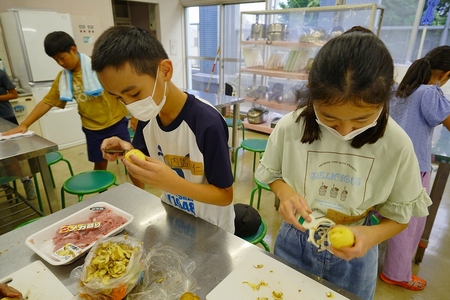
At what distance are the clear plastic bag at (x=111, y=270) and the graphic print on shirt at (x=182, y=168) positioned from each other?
416mm

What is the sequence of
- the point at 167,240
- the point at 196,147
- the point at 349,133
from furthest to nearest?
the point at 196,147 → the point at 167,240 → the point at 349,133

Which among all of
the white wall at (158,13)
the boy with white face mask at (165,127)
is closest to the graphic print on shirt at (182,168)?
the boy with white face mask at (165,127)

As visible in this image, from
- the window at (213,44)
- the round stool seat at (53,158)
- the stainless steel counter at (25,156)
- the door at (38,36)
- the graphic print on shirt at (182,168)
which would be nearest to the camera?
the graphic print on shirt at (182,168)

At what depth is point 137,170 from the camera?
3.05 ft

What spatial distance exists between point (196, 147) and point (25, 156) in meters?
1.40

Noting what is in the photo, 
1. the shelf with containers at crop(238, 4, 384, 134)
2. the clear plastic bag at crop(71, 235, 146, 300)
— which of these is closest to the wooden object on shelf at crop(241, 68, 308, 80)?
the shelf with containers at crop(238, 4, 384, 134)

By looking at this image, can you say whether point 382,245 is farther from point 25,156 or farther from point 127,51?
point 25,156

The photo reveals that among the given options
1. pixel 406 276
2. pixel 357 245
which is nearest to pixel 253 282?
pixel 357 245

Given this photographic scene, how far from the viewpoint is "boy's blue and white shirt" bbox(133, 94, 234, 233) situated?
1108 mm

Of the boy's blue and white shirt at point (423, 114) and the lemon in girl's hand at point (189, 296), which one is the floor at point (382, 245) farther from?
the lemon in girl's hand at point (189, 296)

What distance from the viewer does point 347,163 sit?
3.00 feet

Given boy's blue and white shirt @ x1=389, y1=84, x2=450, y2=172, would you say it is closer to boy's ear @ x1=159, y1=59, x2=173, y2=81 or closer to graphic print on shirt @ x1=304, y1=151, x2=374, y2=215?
graphic print on shirt @ x1=304, y1=151, x2=374, y2=215

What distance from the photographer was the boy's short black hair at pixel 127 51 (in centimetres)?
92

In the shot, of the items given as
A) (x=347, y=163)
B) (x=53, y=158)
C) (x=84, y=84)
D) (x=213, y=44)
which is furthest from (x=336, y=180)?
(x=213, y=44)
